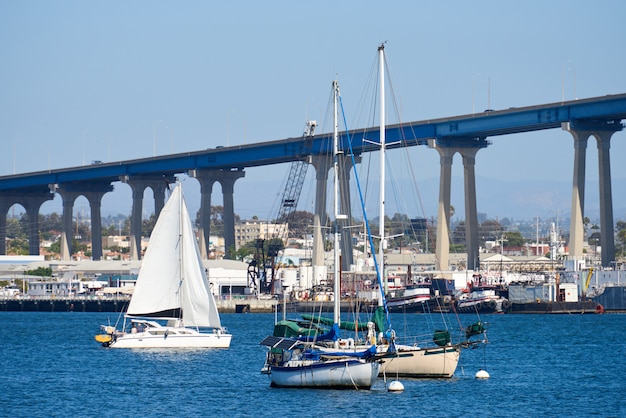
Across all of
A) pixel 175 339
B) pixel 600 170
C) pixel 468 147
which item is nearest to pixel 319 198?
pixel 468 147

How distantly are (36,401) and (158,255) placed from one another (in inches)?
1098

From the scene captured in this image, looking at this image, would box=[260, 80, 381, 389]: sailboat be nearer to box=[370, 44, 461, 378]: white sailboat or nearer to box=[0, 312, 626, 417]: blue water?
box=[0, 312, 626, 417]: blue water

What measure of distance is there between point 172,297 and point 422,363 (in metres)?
26.0

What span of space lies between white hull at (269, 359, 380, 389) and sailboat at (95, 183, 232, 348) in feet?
83.3

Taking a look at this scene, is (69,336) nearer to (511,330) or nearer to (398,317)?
(511,330)

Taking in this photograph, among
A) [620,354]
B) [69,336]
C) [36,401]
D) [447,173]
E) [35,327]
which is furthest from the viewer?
[447,173]

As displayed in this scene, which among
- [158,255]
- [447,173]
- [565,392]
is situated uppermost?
[447,173]

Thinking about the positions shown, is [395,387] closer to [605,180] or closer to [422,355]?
[422,355]

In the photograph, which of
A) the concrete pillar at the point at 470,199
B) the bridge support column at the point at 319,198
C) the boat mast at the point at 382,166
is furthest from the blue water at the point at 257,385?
the bridge support column at the point at 319,198

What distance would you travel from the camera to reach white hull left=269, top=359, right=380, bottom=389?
5650 centimetres

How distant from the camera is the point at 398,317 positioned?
14012cm

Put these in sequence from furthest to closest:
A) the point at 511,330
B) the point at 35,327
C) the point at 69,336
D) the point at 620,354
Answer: the point at 35,327, the point at 511,330, the point at 69,336, the point at 620,354

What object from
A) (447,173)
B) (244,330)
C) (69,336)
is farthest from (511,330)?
(447,173)

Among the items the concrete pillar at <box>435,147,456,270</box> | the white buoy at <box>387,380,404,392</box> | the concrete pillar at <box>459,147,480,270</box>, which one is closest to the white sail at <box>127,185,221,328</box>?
the white buoy at <box>387,380,404,392</box>
